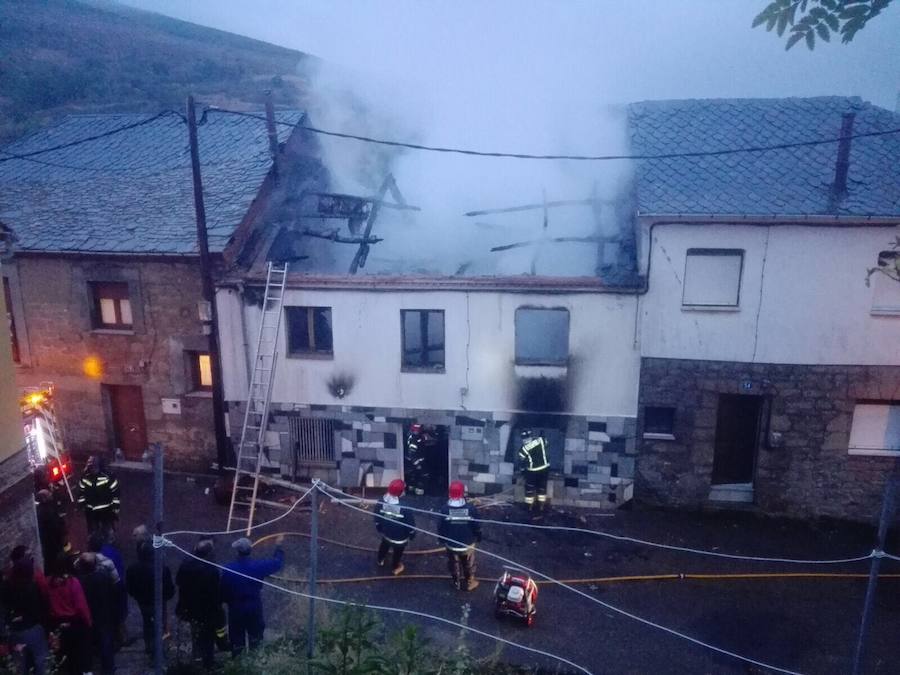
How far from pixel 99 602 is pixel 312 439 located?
23.3 ft

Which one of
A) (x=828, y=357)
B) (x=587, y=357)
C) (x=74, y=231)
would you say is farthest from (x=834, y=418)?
(x=74, y=231)

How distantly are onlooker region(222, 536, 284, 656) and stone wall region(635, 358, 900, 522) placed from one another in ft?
26.3

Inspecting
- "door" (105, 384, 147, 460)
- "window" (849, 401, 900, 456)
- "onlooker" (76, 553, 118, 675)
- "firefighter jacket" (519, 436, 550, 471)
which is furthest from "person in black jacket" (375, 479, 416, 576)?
"window" (849, 401, 900, 456)

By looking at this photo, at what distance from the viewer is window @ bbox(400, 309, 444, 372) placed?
42.3 feet

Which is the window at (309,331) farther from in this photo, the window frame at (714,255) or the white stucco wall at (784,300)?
the window frame at (714,255)

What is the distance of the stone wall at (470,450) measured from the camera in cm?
1263

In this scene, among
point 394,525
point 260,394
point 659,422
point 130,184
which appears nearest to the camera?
point 394,525

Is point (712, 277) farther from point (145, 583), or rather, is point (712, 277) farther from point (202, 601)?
point (145, 583)

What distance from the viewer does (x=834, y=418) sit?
1183 centimetres

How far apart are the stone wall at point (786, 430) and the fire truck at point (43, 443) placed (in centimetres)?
1118

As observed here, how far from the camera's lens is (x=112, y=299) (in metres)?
14.0

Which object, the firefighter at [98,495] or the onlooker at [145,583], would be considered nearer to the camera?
the onlooker at [145,583]

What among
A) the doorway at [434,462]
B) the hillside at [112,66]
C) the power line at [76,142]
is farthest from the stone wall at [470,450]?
the hillside at [112,66]

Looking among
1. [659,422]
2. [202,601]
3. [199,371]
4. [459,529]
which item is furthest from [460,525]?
[199,371]
